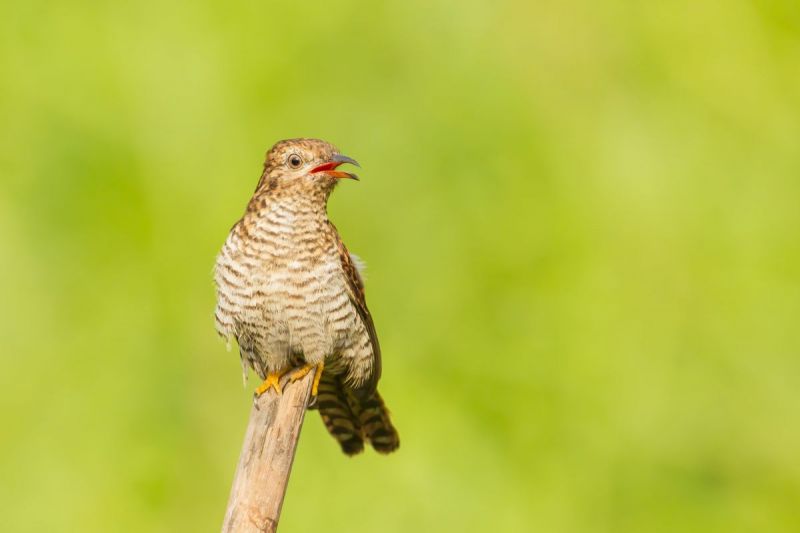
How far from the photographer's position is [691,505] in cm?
830

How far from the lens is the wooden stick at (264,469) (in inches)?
138

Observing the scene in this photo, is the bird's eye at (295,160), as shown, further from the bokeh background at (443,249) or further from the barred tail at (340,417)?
the bokeh background at (443,249)

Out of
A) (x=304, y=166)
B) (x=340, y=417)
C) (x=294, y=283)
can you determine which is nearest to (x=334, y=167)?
(x=304, y=166)

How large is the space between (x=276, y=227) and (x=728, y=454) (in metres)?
5.27

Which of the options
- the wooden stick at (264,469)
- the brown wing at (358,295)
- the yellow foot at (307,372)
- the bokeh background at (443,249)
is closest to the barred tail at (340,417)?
the brown wing at (358,295)

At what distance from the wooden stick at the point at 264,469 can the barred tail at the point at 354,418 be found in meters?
1.04

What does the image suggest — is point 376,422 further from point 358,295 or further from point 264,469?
point 264,469

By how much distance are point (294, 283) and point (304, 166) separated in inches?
19.5

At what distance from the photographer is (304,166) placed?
4.53 metres

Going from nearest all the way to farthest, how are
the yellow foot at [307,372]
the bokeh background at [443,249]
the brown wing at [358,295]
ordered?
the yellow foot at [307,372]
the brown wing at [358,295]
the bokeh background at [443,249]

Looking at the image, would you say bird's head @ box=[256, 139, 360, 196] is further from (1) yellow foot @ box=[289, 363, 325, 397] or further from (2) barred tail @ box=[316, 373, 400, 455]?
(2) barred tail @ box=[316, 373, 400, 455]

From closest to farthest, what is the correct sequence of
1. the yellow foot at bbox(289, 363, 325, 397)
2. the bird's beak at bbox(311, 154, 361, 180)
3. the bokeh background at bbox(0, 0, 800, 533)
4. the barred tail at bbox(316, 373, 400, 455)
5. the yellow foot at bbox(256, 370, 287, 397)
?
the yellow foot at bbox(256, 370, 287, 397) < the yellow foot at bbox(289, 363, 325, 397) < the bird's beak at bbox(311, 154, 361, 180) < the barred tail at bbox(316, 373, 400, 455) < the bokeh background at bbox(0, 0, 800, 533)

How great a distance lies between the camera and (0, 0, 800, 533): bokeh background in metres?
7.62

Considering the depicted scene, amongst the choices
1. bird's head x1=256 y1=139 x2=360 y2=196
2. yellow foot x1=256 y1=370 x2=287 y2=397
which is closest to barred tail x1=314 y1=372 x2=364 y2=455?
yellow foot x1=256 y1=370 x2=287 y2=397
